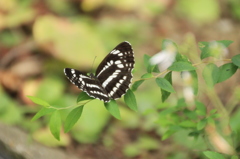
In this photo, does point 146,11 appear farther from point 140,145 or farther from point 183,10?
point 140,145

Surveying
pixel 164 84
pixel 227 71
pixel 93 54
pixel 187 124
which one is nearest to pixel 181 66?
pixel 164 84

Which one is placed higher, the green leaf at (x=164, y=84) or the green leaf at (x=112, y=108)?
the green leaf at (x=164, y=84)

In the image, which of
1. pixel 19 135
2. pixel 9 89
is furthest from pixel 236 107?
pixel 9 89

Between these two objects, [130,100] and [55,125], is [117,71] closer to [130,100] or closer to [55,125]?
[130,100]

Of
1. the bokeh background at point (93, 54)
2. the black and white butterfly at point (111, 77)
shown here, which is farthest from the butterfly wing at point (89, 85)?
the bokeh background at point (93, 54)

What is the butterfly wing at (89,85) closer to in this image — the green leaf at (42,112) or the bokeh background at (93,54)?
the green leaf at (42,112)
